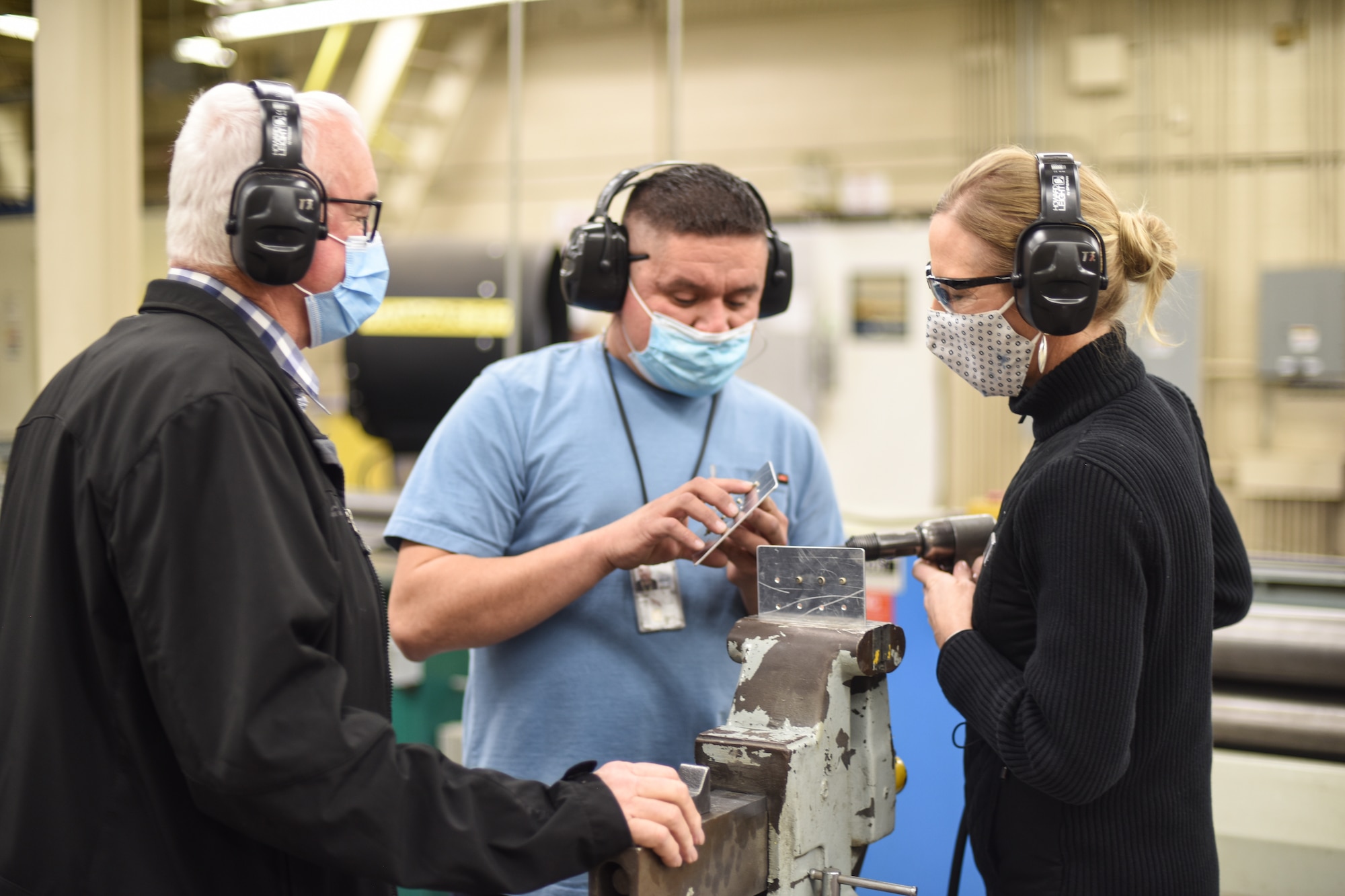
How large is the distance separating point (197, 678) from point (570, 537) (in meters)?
0.64

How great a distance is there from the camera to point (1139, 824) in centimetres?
105

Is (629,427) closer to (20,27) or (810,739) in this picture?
(810,739)

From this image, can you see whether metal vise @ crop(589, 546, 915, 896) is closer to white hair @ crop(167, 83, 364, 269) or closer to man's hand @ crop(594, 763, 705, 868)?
man's hand @ crop(594, 763, 705, 868)

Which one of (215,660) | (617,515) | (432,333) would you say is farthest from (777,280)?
(432,333)

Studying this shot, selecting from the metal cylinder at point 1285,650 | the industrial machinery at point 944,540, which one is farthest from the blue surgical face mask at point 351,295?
the metal cylinder at point 1285,650

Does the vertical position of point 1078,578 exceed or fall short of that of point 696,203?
it falls short

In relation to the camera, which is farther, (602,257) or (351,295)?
(602,257)

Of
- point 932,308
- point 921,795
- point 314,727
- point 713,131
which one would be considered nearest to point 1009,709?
point 932,308

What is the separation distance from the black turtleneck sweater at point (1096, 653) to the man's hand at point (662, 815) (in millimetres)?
343

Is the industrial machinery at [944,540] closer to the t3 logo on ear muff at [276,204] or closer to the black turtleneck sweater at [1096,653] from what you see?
the black turtleneck sweater at [1096,653]

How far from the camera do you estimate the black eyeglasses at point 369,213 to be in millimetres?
1052

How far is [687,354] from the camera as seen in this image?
1455 mm

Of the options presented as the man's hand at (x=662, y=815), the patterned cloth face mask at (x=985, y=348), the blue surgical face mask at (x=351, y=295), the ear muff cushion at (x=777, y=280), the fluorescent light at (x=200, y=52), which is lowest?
the man's hand at (x=662, y=815)

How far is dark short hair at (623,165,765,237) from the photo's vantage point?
4.76 feet
